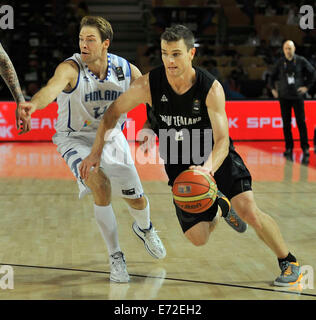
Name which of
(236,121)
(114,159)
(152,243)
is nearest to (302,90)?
(236,121)

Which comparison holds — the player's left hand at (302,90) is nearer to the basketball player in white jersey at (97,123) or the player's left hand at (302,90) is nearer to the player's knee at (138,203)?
the basketball player in white jersey at (97,123)

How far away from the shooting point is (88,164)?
4.56 m

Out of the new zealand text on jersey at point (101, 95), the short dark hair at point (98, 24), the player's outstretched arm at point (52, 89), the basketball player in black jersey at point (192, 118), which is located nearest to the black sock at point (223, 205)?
the basketball player in black jersey at point (192, 118)

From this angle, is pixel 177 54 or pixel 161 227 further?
pixel 161 227

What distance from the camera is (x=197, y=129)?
4.55 meters

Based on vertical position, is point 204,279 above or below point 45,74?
below

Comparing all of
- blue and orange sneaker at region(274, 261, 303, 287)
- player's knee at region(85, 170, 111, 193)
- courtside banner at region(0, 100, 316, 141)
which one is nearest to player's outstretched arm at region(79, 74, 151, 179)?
player's knee at region(85, 170, 111, 193)

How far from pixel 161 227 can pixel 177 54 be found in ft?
8.51

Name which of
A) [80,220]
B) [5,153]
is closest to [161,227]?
[80,220]

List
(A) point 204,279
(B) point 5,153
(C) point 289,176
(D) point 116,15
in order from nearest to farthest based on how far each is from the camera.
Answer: (A) point 204,279 → (C) point 289,176 → (B) point 5,153 → (D) point 116,15

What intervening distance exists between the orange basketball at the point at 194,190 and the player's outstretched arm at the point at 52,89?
114cm

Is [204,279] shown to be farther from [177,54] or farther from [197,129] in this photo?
[177,54]

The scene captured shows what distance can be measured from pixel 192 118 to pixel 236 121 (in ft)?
30.1

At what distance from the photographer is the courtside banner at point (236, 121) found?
43.2ft
